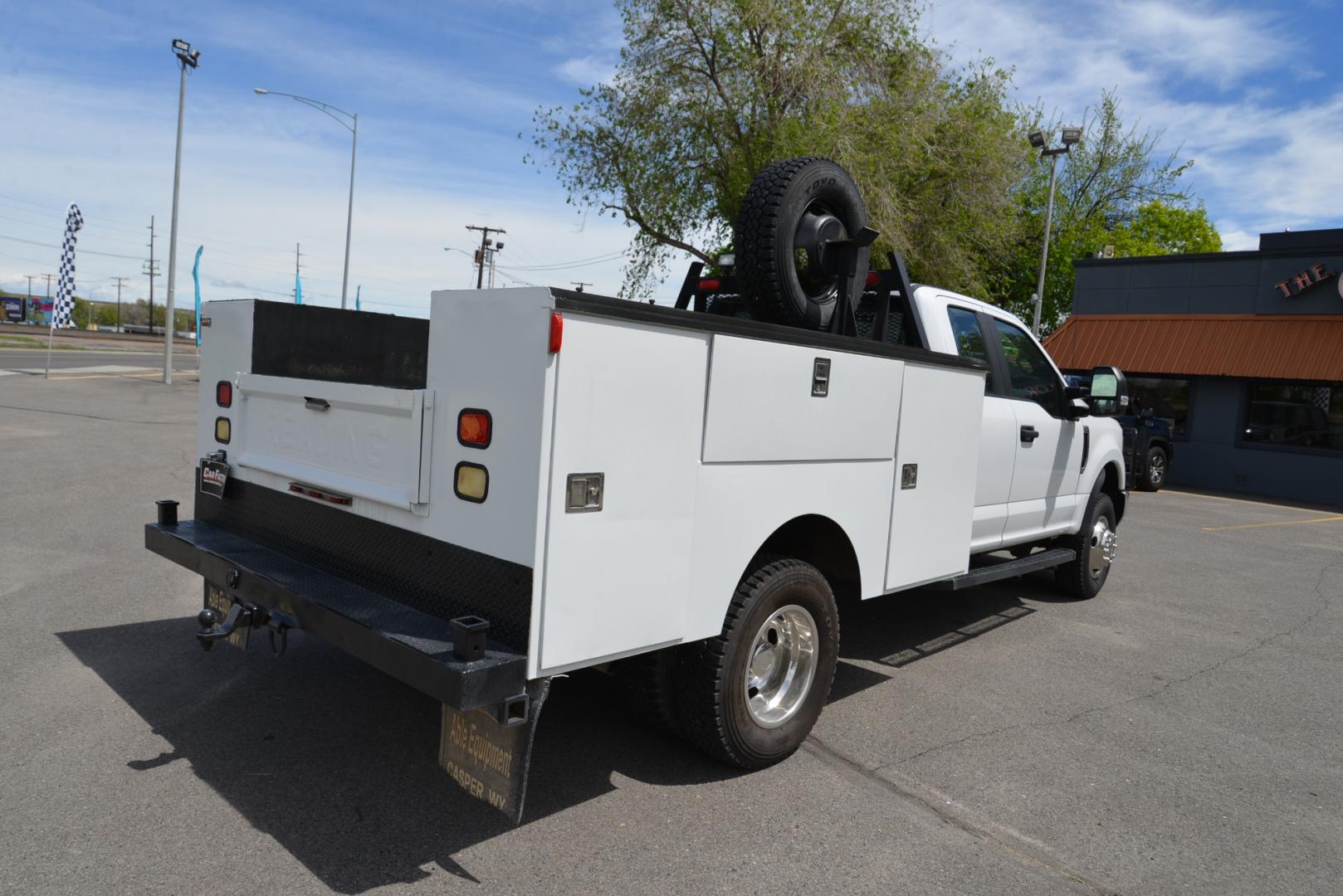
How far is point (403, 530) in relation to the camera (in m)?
3.42

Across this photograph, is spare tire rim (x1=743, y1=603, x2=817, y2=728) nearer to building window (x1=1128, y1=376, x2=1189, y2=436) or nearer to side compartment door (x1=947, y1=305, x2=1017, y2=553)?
side compartment door (x1=947, y1=305, x2=1017, y2=553)

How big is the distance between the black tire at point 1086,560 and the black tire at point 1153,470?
1193cm

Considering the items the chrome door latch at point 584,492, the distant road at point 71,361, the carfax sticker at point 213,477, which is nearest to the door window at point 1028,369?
the chrome door latch at point 584,492

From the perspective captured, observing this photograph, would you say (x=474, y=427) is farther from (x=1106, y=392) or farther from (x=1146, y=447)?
(x=1146, y=447)

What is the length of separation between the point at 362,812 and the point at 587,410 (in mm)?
1716

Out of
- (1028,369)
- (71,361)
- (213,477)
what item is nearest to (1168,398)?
(1028,369)

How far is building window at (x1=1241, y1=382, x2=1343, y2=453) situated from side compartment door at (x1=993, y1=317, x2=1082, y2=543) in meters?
15.9

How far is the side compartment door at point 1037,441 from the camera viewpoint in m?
6.18

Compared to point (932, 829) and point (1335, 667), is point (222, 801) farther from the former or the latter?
point (1335, 667)

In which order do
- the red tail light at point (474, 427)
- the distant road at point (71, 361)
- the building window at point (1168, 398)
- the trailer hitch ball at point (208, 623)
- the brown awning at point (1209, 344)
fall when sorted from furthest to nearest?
1. the distant road at point (71, 361)
2. the building window at point (1168, 398)
3. the brown awning at point (1209, 344)
4. the trailer hitch ball at point (208, 623)
5. the red tail light at point (474, 427)

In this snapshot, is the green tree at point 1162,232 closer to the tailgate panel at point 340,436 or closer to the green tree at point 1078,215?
the green tree at point 1078,215

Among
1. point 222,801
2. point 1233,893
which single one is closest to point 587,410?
point 222,801

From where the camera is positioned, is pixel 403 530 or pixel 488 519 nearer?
pixel 488 519

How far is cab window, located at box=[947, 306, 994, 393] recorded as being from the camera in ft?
→ 18.5
